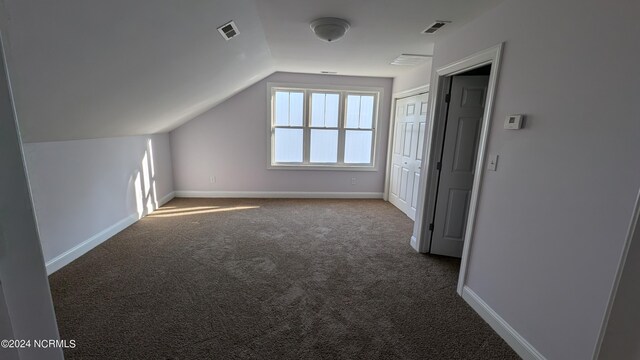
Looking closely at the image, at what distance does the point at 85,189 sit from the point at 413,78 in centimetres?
452

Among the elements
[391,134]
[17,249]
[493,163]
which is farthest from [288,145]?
[17,249]

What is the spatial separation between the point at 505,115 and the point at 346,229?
7.85 ft

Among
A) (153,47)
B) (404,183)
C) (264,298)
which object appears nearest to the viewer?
(153,47)

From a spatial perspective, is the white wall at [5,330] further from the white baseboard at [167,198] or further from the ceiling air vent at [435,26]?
the white baseboard at [167,198]

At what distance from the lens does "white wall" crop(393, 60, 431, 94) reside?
12.3 feet

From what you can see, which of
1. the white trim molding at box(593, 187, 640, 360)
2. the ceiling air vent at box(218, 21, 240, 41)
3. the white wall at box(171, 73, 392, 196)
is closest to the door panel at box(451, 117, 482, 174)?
the white trim molding at box(593, 187, 640, 360)

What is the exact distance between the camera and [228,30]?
7.48 feet

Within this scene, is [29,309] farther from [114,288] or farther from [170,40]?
[114,288]

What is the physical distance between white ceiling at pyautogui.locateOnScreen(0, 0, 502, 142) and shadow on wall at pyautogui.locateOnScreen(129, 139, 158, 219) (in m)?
0.76

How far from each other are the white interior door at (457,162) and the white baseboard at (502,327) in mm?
821

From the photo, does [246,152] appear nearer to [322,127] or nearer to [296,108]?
[296,108]

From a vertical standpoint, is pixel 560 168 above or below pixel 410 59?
below

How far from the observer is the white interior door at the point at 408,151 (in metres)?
4.04

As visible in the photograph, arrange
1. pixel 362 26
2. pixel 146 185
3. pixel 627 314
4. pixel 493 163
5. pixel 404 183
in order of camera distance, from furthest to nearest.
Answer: pixel 404 183, pixel 146 185, pixel 362 26, pixel 493 163, pixel 627 314
